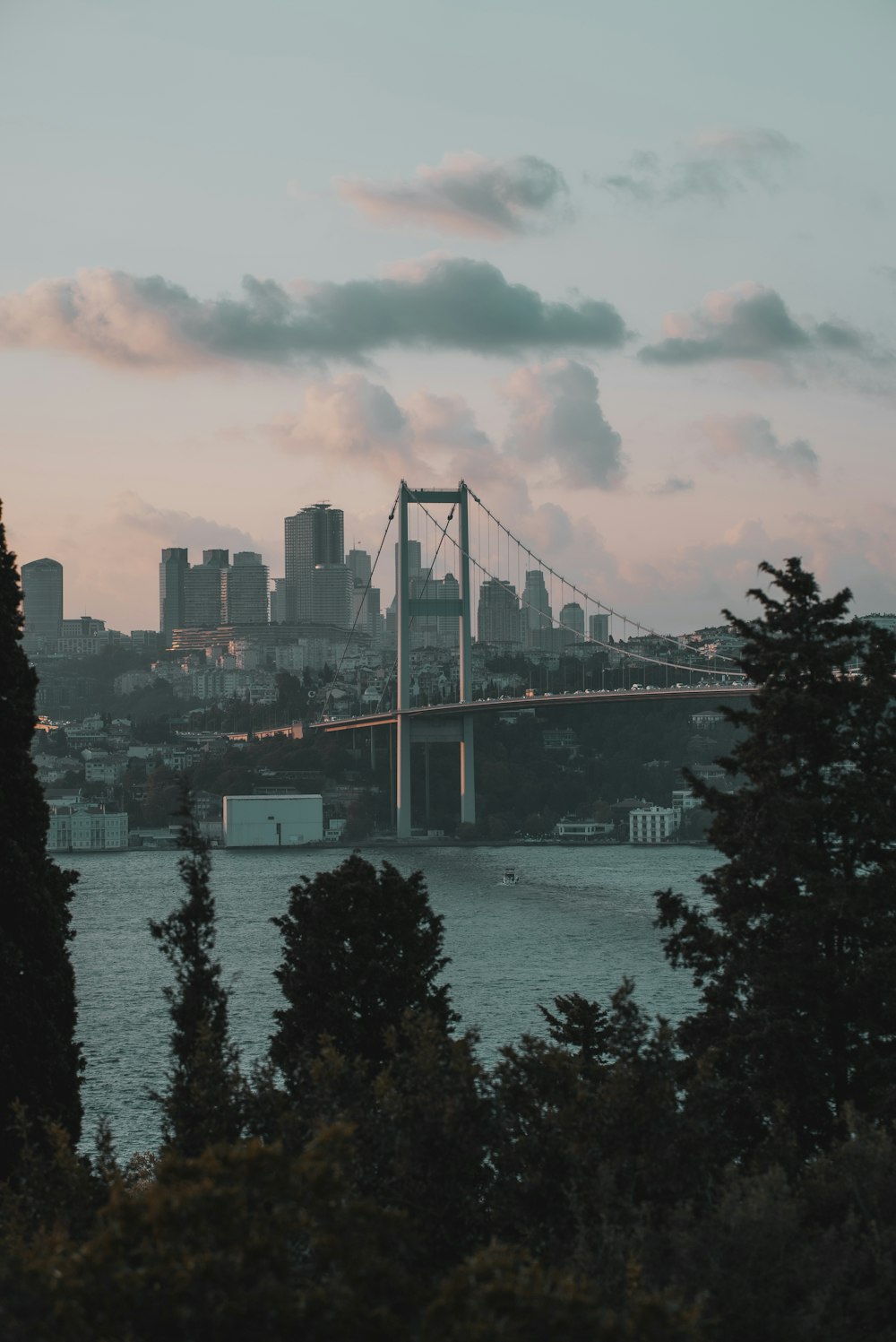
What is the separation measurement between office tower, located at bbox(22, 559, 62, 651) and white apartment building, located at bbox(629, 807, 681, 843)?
124 metres

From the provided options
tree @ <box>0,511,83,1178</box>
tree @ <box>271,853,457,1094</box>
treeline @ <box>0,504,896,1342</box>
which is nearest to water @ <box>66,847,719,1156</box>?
tree @ <box>271,853,457,1094</box>

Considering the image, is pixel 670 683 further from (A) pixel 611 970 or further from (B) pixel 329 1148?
(B) pixel 329 1148

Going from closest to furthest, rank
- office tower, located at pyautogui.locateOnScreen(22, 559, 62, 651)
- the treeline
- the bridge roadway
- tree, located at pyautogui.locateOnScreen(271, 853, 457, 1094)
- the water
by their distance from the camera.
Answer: the treeline
tree, located at pyautogui.locateOnScreen(271, 853, 457, 1094)
the water
the bridge roadway
office tower, located at pyautogui.locateOnScreen(22, 559, 62, 651)

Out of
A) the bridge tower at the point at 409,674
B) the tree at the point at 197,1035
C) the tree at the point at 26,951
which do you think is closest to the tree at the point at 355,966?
the tree at the point at 26,951

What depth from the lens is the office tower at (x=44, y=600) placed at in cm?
17575

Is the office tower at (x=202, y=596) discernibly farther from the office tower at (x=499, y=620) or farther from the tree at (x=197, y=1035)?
the tree at (x=197, y=1035)

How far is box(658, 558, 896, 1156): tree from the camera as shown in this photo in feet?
28.8

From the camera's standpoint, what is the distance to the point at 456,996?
822 inches

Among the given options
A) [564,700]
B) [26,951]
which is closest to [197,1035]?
[26,951]

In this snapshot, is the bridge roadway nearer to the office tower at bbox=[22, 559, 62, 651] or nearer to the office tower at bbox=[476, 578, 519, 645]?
the office tower at bbox=[476, 578, 519, 645]

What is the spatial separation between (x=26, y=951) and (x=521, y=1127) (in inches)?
120

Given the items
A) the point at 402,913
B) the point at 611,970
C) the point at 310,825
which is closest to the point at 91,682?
the point at 310,825

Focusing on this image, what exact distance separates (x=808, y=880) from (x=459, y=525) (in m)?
46.7

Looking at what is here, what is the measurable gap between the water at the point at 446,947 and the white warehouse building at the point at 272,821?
19.5 feet
